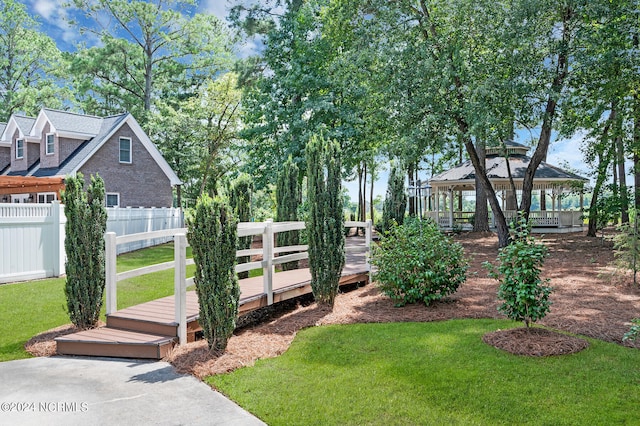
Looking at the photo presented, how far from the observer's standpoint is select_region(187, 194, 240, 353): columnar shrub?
5.42m

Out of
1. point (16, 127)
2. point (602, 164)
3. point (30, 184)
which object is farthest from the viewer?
point (16, 127)

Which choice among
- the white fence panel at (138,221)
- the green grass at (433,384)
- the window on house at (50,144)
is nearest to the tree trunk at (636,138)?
the green grass at (433,384)

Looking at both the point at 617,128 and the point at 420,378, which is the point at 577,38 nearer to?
the point at 617,128

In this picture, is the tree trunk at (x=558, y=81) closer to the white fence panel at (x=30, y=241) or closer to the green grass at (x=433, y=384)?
the green grass at (x=433, y=384)

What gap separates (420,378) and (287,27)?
774 inches

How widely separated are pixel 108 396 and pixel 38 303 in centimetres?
502

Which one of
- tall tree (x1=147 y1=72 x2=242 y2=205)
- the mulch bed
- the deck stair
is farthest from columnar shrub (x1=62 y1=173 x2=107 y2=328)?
tall tree (x1=147 y1=72 x2=242 y2=205)

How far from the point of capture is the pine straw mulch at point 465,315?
5.42 metres

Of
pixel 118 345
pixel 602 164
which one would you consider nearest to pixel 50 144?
pixel 118 345

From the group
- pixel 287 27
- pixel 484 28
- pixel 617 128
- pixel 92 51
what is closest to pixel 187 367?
pixel 484 28

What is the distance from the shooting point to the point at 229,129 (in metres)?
31.2

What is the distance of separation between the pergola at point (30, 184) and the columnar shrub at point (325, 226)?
13.2 m

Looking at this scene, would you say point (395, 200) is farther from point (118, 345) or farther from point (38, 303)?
point (118, 345)

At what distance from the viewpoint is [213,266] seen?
5426 mm
